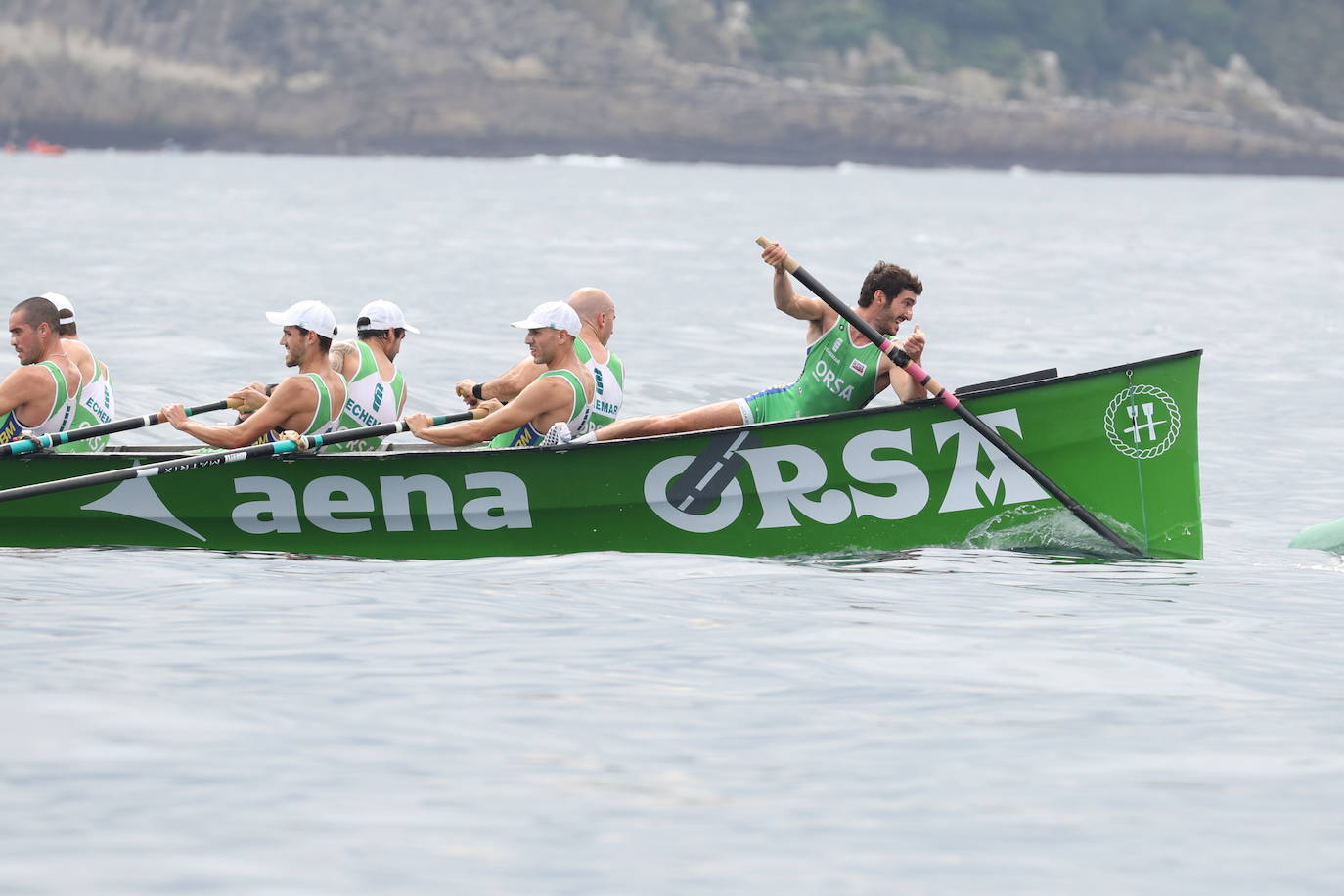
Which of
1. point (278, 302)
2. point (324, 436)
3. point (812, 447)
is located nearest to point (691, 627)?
point (812, 447)

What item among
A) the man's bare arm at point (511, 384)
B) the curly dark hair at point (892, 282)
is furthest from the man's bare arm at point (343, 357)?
the curly dark hair at point (892, 282)

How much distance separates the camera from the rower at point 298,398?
12.1 metres

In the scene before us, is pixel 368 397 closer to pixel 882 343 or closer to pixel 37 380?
pixel 37 380

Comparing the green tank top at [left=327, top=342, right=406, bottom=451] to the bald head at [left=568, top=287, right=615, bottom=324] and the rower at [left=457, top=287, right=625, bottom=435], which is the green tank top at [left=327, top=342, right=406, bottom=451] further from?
the bald head at [left=568, top=287, right=615, bottom=324]

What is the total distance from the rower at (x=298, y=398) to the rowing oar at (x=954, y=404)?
267cm

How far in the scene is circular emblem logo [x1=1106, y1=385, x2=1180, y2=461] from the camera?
467 inches

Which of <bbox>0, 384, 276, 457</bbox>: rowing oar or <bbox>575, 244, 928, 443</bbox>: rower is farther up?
<bbox>575, 244, 928, 443</bbox>: rower

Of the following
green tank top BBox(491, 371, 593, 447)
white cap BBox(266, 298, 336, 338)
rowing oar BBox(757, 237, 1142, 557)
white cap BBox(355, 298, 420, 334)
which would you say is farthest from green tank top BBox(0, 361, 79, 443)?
rowing oar BBox(757, 237, 1142, 557)

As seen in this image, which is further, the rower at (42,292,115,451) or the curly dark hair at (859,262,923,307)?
the rower at (42,292,115,451)

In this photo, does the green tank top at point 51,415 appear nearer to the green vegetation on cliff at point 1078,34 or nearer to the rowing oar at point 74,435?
the rowing oar at point 74,435

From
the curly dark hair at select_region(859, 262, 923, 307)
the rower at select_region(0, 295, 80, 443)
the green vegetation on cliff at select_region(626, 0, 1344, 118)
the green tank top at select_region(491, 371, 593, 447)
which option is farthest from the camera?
the green vegetation on cliff at select_region(626, 0, 1344, 118)

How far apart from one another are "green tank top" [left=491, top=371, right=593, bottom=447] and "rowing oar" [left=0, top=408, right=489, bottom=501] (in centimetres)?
58

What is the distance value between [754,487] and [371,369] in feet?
8.09

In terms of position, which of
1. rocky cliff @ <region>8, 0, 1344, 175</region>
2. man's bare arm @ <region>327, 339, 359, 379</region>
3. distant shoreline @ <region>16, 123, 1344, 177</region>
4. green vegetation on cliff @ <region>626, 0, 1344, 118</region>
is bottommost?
man's bare arm @ <region>327, 339, 359, 379</region>
